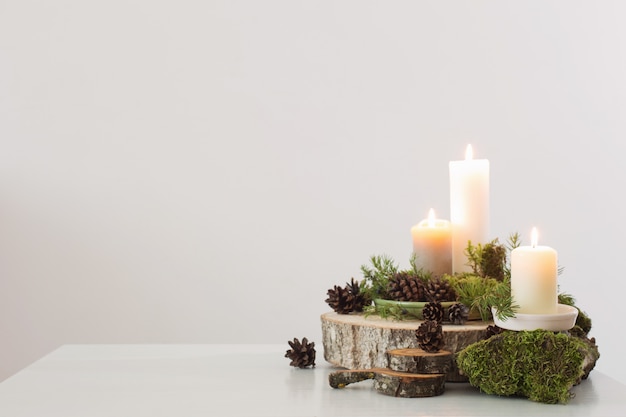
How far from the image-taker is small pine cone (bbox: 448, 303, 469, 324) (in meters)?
1.19

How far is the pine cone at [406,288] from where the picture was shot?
1243 millimetres

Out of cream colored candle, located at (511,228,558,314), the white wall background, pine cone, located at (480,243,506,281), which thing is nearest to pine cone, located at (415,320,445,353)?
cream colored candle, located at (511,228,558,314)

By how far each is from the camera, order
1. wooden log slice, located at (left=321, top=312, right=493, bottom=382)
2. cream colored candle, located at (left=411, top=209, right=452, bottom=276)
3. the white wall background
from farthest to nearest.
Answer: the white wall background → cream colored candle, located at (left=411, top=209, right=452, bottom=276) → wooden log slice, located at (left=321, top=312, right=493, bottom=382)

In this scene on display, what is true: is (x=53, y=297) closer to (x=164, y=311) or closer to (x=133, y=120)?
(x=164, y=311)

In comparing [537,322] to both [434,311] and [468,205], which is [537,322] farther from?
[468,205]

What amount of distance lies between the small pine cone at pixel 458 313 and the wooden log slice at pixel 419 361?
0.25 feet

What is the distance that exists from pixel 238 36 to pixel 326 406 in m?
2.03

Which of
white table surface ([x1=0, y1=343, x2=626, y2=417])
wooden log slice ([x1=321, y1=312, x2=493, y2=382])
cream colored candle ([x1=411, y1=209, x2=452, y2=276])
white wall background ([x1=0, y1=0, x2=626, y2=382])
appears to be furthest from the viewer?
white wall background ([x1=0, y1=0, x2=626, y2=382])

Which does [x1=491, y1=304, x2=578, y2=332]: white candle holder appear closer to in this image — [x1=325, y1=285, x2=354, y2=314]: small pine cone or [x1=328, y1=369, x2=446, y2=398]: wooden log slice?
[x1=328, y1=369, x2=446, y2=398]: wooden log slice

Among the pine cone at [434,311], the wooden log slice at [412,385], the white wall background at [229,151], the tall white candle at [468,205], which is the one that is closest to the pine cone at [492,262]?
the tall white candle at [468,205]

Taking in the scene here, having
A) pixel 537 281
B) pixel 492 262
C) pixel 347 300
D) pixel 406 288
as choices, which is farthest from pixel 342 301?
pixel 537 281

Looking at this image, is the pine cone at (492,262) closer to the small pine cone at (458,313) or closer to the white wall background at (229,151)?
the small pine cone at (458,313)

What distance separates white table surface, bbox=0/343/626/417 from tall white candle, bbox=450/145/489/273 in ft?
0.84

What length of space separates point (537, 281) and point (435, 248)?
23 cm
